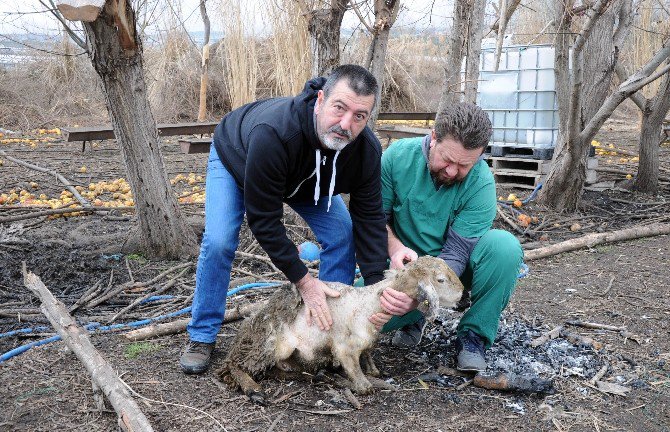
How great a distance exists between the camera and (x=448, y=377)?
12.8 feet

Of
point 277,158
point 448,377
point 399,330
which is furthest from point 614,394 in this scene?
point 277,158

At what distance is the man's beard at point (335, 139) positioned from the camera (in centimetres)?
333

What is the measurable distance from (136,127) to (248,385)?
9.77 ft

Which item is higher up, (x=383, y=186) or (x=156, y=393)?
(x=383, y=186)

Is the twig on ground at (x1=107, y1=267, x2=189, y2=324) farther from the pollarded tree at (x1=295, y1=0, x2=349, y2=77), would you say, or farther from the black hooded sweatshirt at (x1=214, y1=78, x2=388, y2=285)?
the pollarded tree at (x1=295, y1=0, x2=349, y2=77)

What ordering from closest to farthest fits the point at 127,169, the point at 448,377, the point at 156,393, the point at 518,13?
the point at 156,393 < the point at 448,377 < the point at 127,169 < the point at 518,13

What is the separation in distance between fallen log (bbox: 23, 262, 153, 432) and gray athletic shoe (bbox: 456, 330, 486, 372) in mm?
1846

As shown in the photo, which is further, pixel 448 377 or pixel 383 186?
pixel 383 186

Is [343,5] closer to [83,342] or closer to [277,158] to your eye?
[277,158]

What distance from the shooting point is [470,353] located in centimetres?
389

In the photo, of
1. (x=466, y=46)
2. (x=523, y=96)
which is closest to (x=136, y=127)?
(x=466, y=46)

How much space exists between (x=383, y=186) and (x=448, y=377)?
125 cm

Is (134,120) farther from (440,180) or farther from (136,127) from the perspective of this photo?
(440,180)

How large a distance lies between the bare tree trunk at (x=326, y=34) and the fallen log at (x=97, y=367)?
335 cm
